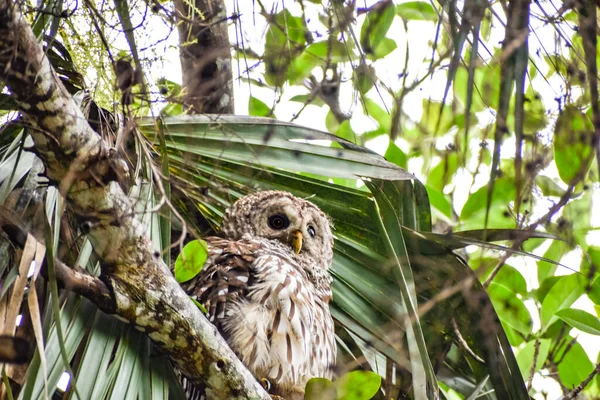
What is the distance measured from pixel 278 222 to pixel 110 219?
1.78m

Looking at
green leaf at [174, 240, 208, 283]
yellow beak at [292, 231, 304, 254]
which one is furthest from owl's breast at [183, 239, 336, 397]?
yellow beak at [292, 231, 304, 254]

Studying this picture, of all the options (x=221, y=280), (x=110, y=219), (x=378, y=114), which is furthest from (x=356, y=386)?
(x=378, y=114)

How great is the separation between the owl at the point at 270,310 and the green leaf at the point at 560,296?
990 millimetres

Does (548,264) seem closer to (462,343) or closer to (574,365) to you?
(574,365)

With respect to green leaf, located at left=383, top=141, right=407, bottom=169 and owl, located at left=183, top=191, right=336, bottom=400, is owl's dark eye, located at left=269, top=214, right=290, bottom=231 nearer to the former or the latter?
owl, located at left=183, top=191, right=336, bottom=400

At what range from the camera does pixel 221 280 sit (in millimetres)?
2736

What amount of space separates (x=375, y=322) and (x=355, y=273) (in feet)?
0.85

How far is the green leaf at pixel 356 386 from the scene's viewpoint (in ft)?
7.18

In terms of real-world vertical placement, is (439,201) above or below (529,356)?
above

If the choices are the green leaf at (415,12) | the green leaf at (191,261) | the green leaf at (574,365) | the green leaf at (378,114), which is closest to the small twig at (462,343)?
the green leaf at (191,261)

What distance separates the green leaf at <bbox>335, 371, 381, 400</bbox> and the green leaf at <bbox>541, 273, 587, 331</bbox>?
1.40 meters

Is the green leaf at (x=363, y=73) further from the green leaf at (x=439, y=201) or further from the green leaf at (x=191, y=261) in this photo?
the green leaf at (x=439, y=201)

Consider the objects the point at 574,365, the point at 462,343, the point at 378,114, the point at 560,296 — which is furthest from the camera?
the point at 378,114

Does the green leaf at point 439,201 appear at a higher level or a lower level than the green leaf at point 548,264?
higher
